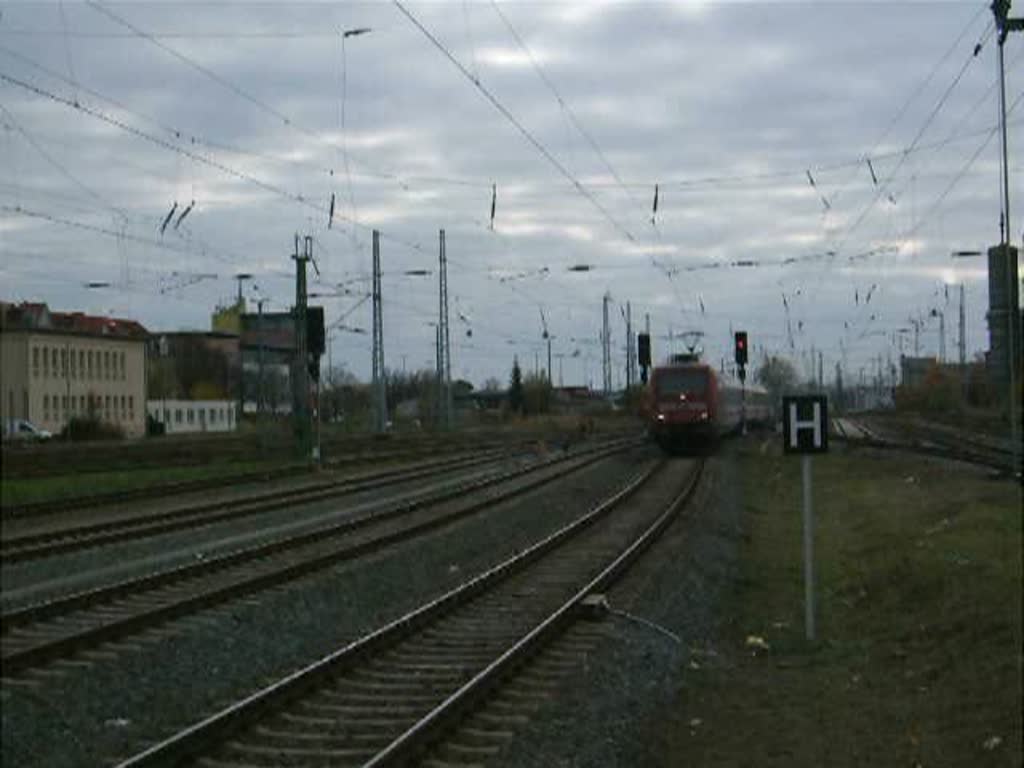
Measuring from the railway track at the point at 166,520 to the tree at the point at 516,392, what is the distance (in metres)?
65.5

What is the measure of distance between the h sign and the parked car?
9.91 m

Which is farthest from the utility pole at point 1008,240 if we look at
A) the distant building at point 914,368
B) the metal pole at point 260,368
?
the distant building at point 914,368

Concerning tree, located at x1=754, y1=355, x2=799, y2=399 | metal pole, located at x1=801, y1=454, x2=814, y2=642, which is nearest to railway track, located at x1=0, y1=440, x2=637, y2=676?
metal pole, located at x1=801, y1=454, x2=814, y2=642

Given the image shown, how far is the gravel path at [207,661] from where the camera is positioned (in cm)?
986

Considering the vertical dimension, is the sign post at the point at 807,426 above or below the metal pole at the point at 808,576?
above

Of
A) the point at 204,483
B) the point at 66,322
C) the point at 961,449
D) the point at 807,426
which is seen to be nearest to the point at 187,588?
the point at 807,426

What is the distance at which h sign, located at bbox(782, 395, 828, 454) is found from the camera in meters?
16.1

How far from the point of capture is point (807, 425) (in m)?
16.1

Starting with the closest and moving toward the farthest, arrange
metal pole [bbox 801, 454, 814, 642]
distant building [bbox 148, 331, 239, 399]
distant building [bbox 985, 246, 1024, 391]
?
distant building [bbox 148, 331, 239, 399] < metal pole [bbox 801, 454, 814, 642] < distant building [bbox 985, 246, 1024, 391]

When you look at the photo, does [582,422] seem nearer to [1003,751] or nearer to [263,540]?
[263,540]

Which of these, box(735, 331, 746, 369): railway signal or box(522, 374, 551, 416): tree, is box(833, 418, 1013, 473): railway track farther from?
box(522, 374, 551, 416): tree

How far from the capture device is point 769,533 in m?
28.0

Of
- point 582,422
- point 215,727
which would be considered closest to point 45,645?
point 215,727

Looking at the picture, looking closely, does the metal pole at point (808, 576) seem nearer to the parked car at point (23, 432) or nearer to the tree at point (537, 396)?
the parked car at point (23, 432)
